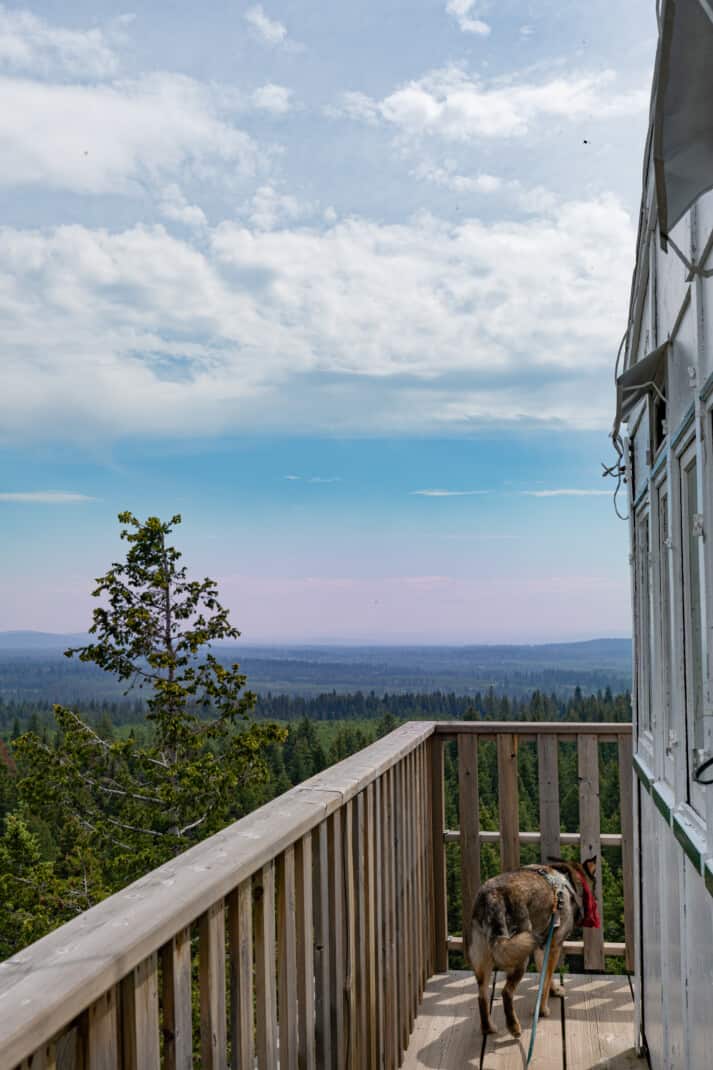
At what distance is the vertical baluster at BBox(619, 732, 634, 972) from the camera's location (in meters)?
4.49

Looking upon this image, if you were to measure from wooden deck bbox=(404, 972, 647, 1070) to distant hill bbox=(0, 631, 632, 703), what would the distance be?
2095 centimetres

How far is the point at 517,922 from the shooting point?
357 centimetres

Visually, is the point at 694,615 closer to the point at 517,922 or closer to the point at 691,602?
→ the point at 691,602

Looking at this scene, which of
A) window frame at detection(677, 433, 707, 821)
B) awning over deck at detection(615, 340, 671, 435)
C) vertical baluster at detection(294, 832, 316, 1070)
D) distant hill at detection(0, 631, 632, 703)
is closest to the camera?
vertical baluster at detection(294, 832, 316, 1070)

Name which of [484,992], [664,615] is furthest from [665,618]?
[484,992]

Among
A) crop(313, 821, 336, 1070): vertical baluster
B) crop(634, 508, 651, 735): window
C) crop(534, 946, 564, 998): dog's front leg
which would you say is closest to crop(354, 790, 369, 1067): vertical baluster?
crop(313, 821, 336, 1070): vertical baluster

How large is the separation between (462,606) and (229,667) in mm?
58909

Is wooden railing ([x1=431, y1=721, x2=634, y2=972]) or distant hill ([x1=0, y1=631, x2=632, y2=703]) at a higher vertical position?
wooden railing ([x1=431, y1=721, x2=634, y2=972])

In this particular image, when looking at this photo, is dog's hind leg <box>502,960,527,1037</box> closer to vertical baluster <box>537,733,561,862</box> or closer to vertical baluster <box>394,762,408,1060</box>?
vertical baluster <box>394,762,408,1060</box>

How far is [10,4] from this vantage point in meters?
36.4

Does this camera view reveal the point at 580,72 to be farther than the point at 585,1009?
Yes

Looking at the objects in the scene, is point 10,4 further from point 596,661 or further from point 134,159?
point 596,661

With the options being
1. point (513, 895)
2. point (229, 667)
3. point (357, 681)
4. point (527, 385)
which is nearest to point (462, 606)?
point (527, 385)

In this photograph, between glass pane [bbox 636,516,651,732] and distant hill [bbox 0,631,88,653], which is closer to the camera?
glass pane [bbox 636,516,651,732]
